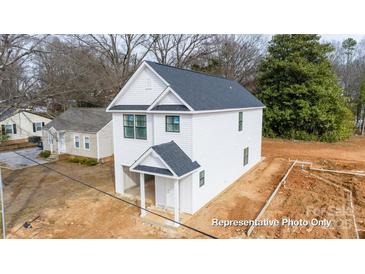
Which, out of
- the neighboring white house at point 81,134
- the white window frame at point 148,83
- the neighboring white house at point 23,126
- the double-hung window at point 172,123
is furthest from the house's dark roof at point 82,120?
the double-hung window at point 172,123

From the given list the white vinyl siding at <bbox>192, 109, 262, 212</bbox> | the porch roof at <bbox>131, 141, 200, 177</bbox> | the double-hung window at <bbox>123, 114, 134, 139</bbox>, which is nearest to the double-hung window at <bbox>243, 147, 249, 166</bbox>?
the white vinyl siding at <bbox>192, 109, 262, 212</bbox>

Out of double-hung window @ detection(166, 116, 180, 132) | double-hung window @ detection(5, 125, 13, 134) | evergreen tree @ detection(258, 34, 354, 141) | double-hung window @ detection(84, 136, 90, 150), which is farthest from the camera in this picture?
double-hung window @ detection(5, 125, 13, 134)

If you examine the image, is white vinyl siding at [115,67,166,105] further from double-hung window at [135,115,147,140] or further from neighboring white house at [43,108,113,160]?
neighboring white house at [43,108,113,160]

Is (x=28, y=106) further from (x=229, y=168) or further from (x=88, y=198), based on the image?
(x=229, y=168)

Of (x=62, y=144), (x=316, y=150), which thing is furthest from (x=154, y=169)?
(x=316, y=150)

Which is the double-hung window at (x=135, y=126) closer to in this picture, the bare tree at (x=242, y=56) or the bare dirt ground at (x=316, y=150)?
the bare dirt ground at (x=316, y=150)
